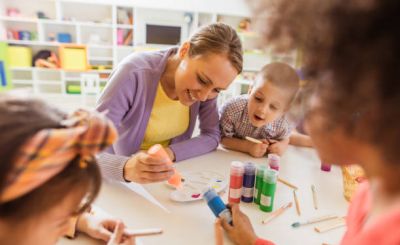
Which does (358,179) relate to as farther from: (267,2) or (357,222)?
(267,2)

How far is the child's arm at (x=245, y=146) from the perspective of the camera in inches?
45.0

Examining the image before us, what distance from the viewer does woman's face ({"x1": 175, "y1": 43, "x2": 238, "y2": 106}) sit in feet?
3.05

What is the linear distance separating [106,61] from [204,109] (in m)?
3.91

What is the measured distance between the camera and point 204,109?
1.21 meters

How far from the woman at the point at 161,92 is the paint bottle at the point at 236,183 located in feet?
0.55

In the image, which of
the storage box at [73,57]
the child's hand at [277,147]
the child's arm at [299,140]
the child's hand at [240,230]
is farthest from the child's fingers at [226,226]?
the storage box at [73,57]

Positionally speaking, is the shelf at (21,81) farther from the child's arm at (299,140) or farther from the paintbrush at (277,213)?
A: the paintbrush at (277,213)

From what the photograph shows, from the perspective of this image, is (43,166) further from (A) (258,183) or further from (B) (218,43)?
(B) (218,43)

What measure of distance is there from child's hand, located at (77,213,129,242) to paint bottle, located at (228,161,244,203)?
302 mm

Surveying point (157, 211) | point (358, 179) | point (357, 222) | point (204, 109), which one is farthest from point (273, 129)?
point (357, 222)

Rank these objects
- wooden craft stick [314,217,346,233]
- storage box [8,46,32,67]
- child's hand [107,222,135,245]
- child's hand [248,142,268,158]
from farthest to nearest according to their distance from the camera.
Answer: storage box [8,46,32,67] < child's hand [248,142,268,158] < wooden craft stick [314,217,346,233] < child's hand [107,222,135,245]

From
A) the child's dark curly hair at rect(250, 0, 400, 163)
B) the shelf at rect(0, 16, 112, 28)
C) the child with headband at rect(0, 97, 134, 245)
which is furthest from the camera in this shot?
the shelf at rect(0, 16, 112, 28)

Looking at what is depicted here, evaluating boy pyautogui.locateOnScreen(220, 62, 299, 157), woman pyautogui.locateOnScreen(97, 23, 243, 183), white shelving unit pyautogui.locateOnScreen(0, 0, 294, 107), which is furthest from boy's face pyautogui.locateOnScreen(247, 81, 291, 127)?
white shelving unit pyautogui.locateOnScreen(0, 0, 294, 107)

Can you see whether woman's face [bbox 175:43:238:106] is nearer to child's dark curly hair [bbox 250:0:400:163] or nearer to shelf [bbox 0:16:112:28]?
child's dark curly hair [bbox 250:0:400:163]
